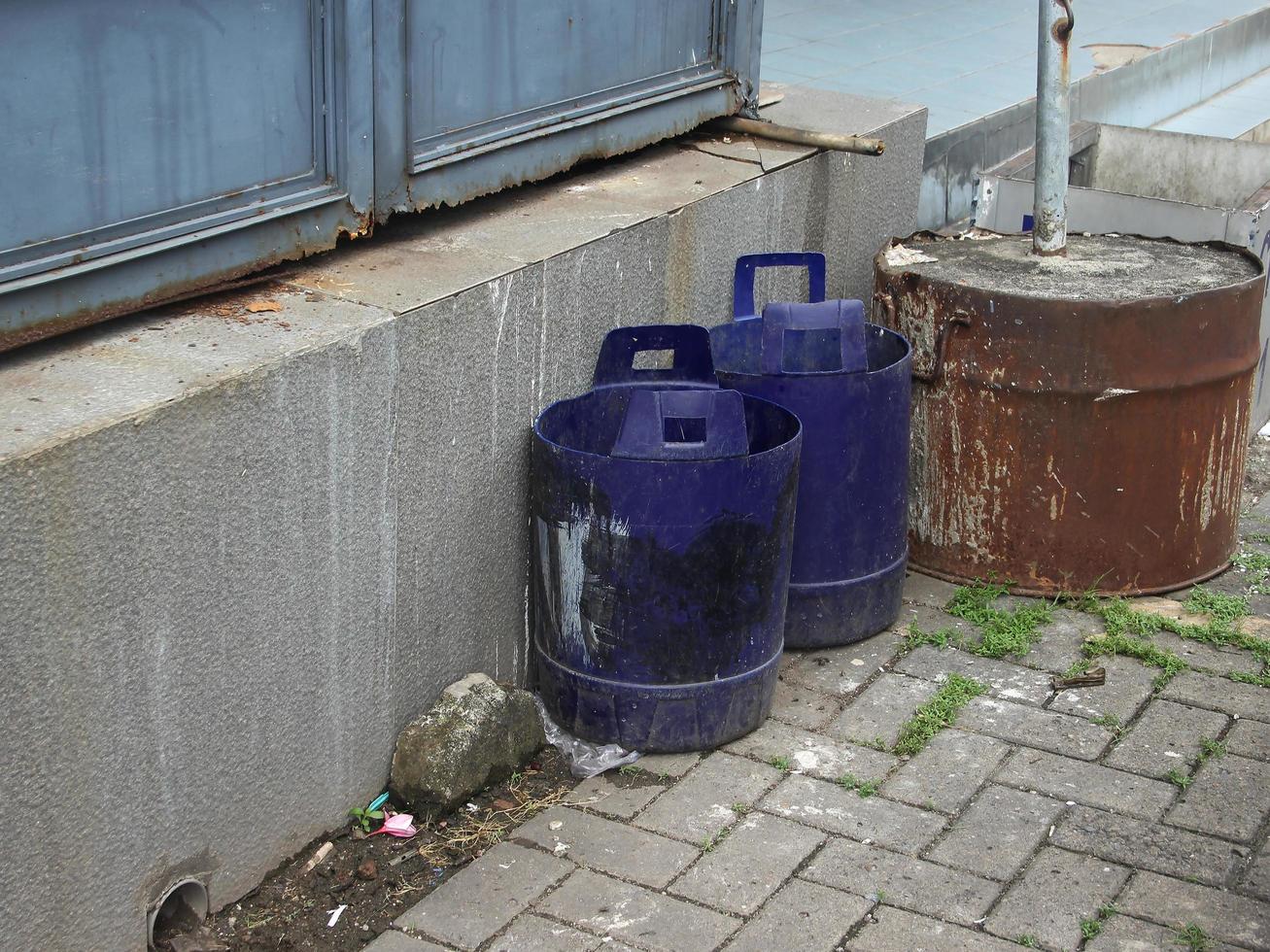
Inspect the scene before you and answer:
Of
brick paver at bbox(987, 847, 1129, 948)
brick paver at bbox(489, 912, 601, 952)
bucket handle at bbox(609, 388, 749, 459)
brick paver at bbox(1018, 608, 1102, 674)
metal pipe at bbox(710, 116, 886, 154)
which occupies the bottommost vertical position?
brick paver at bbox(489, 912, 601, 952)

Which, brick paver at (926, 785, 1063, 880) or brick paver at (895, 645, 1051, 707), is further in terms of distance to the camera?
brick paver at (895, 645, 1051, 707)

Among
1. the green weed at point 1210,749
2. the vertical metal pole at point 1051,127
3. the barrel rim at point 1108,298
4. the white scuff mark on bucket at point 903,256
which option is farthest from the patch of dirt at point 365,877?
the vertical metal pole at point 1051,127

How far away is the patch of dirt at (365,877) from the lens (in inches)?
121

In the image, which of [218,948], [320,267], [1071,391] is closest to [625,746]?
[218,948]

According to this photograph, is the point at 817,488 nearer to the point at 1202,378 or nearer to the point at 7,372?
the point at 1202,378

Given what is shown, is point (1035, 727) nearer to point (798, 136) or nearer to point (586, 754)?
point (586, 754)

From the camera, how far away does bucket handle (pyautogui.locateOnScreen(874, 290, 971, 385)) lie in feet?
14.4

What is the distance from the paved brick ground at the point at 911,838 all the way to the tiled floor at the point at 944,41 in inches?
139

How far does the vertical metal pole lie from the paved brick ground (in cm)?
142

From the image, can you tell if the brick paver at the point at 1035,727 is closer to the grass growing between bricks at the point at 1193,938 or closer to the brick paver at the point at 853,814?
the brick paver at the point at 853,814

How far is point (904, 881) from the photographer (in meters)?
3.24

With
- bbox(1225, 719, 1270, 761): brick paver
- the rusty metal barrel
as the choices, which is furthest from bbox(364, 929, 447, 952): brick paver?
the rusty metal barrel

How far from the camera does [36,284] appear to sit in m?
2.77

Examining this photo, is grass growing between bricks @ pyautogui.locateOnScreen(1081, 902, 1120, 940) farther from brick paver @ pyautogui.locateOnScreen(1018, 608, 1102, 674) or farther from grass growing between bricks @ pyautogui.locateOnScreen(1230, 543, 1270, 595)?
grass growing between bricks @ pyautogui.locateOnScreen(1230, 543, 1270, 595)
